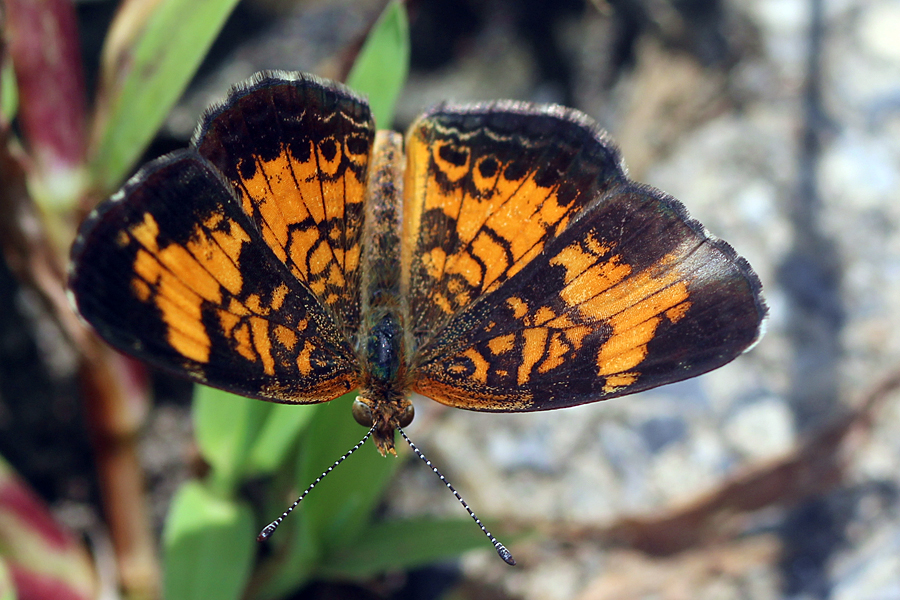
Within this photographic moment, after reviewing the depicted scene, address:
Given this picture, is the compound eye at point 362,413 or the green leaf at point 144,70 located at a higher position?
the green leaf at point 144,70

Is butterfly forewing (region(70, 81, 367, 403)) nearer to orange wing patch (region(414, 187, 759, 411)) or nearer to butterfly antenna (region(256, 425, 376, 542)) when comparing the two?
butterfly antenna (region(256, 425, 376, 542))

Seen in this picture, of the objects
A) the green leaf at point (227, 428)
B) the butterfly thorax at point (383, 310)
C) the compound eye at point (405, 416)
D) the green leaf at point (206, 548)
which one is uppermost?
the butterfly thorax at point (383, 310)

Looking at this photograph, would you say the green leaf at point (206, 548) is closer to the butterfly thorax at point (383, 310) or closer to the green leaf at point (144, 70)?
the butterfly thorax at point (383, 310)

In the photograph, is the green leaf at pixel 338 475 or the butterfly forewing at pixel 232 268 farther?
the green leaf at pixel 338 475

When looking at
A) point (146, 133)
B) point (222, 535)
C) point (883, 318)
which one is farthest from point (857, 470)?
point (146, 133)

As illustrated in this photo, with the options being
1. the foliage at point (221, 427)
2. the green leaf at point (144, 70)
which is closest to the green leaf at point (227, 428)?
the foliage at point (221, 427)

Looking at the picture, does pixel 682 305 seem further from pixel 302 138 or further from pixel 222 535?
pixel 222 535
